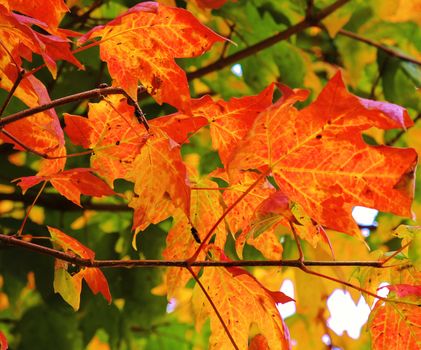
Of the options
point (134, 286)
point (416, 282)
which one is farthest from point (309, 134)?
point (134, 286)

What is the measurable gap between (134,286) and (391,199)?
0.81 meters

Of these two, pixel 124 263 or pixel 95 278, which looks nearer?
pixel 124 263

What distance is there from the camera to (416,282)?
69 centimetres

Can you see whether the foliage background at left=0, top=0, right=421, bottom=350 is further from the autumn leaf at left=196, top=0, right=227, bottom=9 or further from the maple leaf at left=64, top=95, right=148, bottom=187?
the maple leaf at left=64, top=95, right=148, bottom=187

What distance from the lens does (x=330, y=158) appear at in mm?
593

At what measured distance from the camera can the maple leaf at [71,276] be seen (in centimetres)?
68

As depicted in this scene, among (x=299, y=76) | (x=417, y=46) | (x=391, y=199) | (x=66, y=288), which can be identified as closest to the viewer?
(x=391, y=199)

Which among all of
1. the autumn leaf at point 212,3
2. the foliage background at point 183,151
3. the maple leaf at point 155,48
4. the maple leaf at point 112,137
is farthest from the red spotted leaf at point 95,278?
the foliage background at point 183,151

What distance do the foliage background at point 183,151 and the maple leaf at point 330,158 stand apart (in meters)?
0.55

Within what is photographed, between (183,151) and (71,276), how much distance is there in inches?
29.0

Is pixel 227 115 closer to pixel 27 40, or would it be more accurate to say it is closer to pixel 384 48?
pixel 27 40

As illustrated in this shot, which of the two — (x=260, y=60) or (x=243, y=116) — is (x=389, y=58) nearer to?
(x=260, y=60)

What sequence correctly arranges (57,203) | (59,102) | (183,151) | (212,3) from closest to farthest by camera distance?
1. (59,102)
2. (212,3)
3. (57,203)
4. (183,151)

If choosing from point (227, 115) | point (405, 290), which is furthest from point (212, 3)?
point (405, 290)
